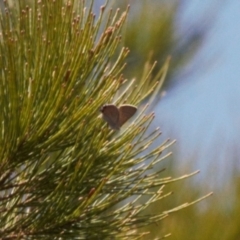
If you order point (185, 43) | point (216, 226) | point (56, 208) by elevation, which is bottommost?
point (216, 226)

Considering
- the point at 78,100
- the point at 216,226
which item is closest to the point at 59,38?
the point at 78,100

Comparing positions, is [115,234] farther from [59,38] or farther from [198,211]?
[198,211]

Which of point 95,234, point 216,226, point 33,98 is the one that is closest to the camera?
point 33,98
